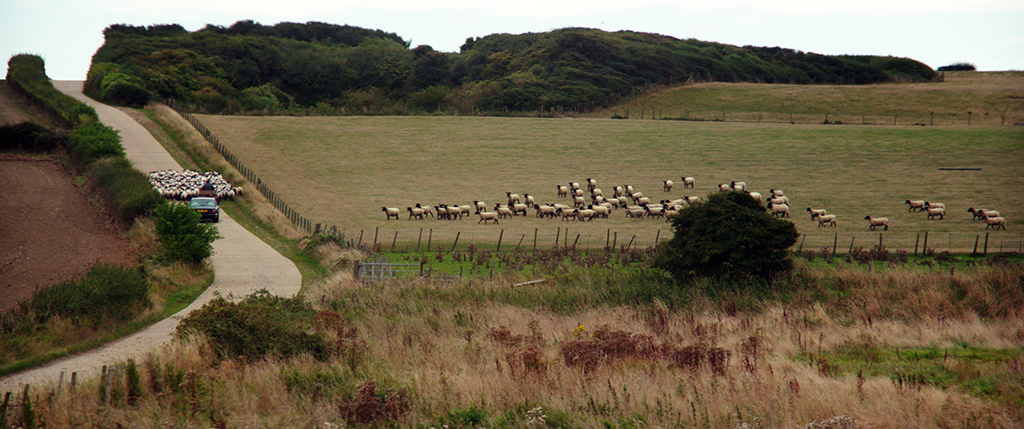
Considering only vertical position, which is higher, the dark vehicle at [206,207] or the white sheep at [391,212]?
the dark vehicle at [206,207]

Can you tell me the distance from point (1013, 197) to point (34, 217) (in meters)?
56.0

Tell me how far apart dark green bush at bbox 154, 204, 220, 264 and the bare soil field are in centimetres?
182

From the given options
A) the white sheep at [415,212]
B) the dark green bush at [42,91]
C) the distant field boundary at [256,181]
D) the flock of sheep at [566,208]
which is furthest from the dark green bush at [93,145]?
the white sheep at [415,212]

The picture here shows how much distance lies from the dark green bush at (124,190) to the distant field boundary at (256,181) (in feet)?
24.6

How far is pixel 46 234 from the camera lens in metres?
29.7

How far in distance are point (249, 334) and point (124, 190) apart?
26546mm

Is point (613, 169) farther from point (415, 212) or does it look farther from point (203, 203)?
point (203, 203)

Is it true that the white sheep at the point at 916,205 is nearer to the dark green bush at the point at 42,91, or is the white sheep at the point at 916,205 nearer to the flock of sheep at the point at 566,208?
the flock of sheep at the point at 566,208

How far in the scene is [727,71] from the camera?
132 meters

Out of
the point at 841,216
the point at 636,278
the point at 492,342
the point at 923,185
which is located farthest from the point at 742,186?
the point at 492,342

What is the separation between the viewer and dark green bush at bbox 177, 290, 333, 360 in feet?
44.3

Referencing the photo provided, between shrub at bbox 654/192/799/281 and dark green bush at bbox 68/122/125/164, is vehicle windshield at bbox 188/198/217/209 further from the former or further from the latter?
shrub at bbox 654/192/799/281

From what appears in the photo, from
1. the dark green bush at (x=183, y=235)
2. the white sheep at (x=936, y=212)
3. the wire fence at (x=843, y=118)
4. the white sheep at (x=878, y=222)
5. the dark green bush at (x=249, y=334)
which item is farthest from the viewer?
the wire fence at (x=843, y=118)

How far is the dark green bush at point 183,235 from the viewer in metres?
25.7
